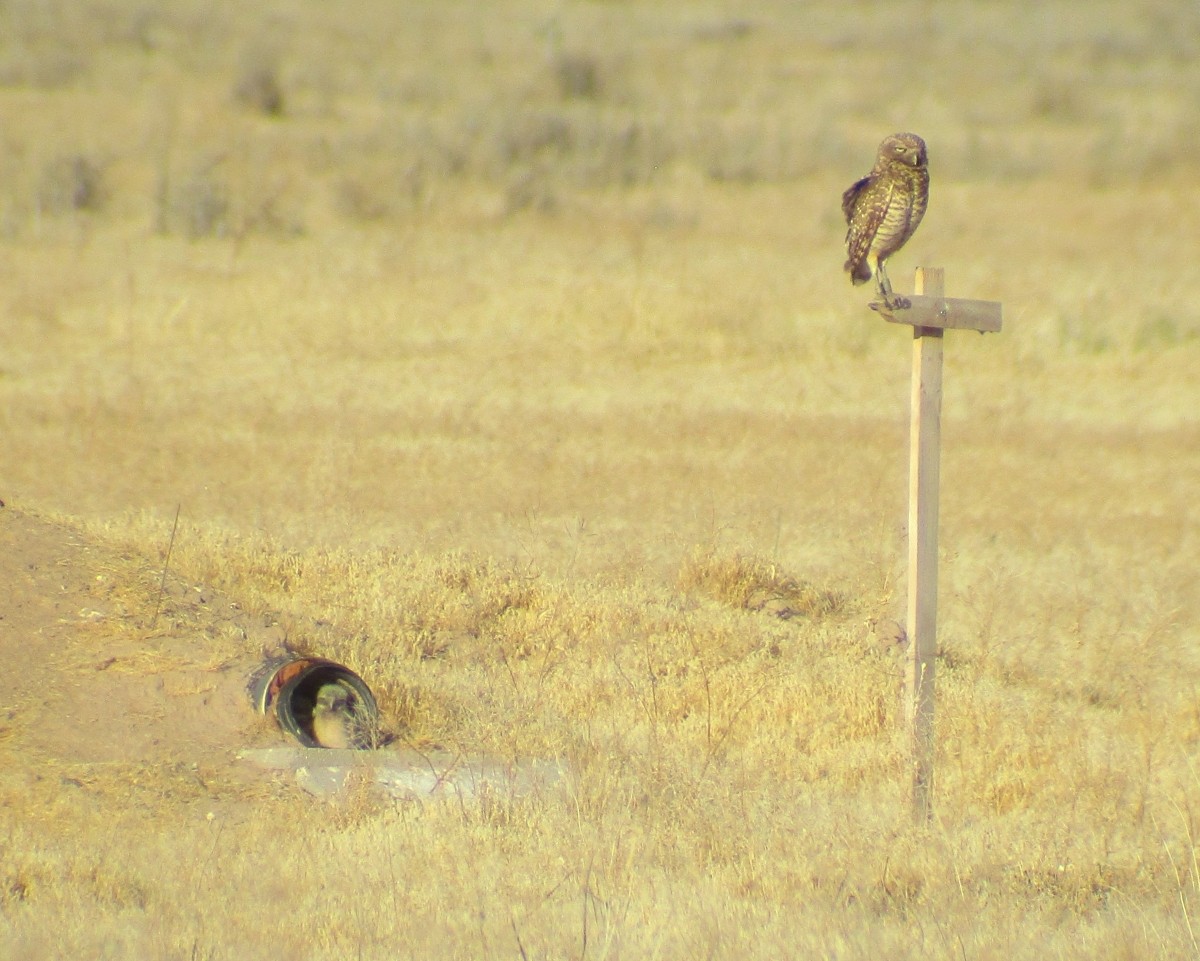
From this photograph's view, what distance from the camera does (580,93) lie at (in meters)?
33.5

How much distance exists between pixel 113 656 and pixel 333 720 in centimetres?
111

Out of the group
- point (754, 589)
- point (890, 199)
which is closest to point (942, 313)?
point (890, 199)

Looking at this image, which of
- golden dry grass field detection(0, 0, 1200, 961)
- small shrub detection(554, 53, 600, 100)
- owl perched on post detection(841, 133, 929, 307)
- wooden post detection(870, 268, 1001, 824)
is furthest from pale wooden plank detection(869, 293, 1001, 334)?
small shrub detection(554, 53, 600, 100)

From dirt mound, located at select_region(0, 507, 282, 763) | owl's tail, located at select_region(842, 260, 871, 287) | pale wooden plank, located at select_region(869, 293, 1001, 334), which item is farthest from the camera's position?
dirt mound, located at select_region(0, 507, 282, 763)

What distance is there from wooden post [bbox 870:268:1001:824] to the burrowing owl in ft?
8.50

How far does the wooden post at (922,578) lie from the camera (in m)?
5.85

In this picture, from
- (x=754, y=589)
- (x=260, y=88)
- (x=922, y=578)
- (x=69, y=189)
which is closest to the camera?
(x=922, y=578)

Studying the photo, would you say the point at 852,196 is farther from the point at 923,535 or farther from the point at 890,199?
the point at 923,535

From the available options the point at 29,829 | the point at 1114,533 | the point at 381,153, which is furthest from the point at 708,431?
the point at 381,153

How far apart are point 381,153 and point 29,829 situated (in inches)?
940

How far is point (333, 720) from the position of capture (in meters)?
7.06

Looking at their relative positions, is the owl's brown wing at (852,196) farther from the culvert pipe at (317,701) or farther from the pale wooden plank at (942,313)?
the culvert pipe at (317,701)

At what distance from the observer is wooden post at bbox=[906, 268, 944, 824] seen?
5.85 m

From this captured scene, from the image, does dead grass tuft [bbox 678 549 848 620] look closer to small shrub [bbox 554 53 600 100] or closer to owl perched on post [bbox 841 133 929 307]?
owl perched on post [bbox 841 133 929 307]
